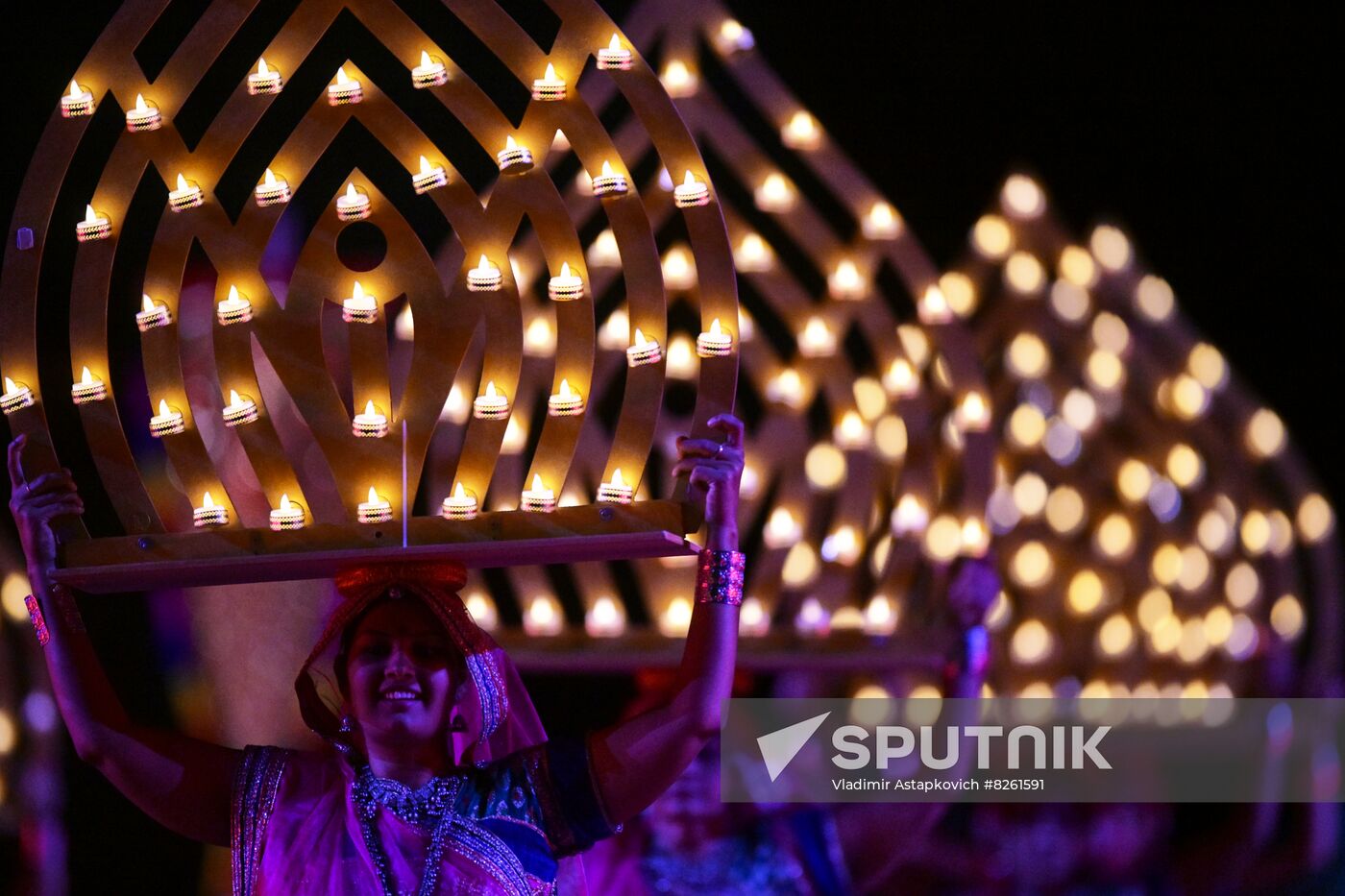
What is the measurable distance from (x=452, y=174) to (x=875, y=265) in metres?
2.11

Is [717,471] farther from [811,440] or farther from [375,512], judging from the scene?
[811,440]

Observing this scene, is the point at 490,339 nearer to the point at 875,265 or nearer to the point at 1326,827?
the point at 875,265

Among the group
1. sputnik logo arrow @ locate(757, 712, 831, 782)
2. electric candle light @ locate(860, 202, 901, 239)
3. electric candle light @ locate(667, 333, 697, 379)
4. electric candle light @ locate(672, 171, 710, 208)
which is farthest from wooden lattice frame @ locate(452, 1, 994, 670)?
electric candle light @ locate(672, 171, 710, 208)

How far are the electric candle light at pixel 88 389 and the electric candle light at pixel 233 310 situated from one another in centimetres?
25

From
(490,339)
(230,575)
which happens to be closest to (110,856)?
(230,575)

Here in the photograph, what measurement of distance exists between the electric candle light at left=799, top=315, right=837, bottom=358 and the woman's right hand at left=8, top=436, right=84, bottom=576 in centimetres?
227

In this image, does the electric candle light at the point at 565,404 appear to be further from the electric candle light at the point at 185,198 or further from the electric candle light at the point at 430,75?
the electric candle light at the point at 185,198

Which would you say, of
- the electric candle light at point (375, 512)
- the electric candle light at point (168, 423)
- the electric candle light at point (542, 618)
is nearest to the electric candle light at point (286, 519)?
the electric candle light at point (375, 512)

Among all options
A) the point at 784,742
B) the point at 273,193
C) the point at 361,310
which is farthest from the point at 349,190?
the point at 784,742

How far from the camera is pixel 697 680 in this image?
3166 mm

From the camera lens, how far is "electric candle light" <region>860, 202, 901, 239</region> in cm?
502

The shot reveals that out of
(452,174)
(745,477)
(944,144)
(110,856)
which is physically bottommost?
(110,856)

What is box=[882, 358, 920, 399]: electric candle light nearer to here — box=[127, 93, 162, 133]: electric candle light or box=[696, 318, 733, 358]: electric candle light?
→ box=[696, 318, 733, 358]: electric candle light

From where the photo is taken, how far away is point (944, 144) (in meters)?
6.19
